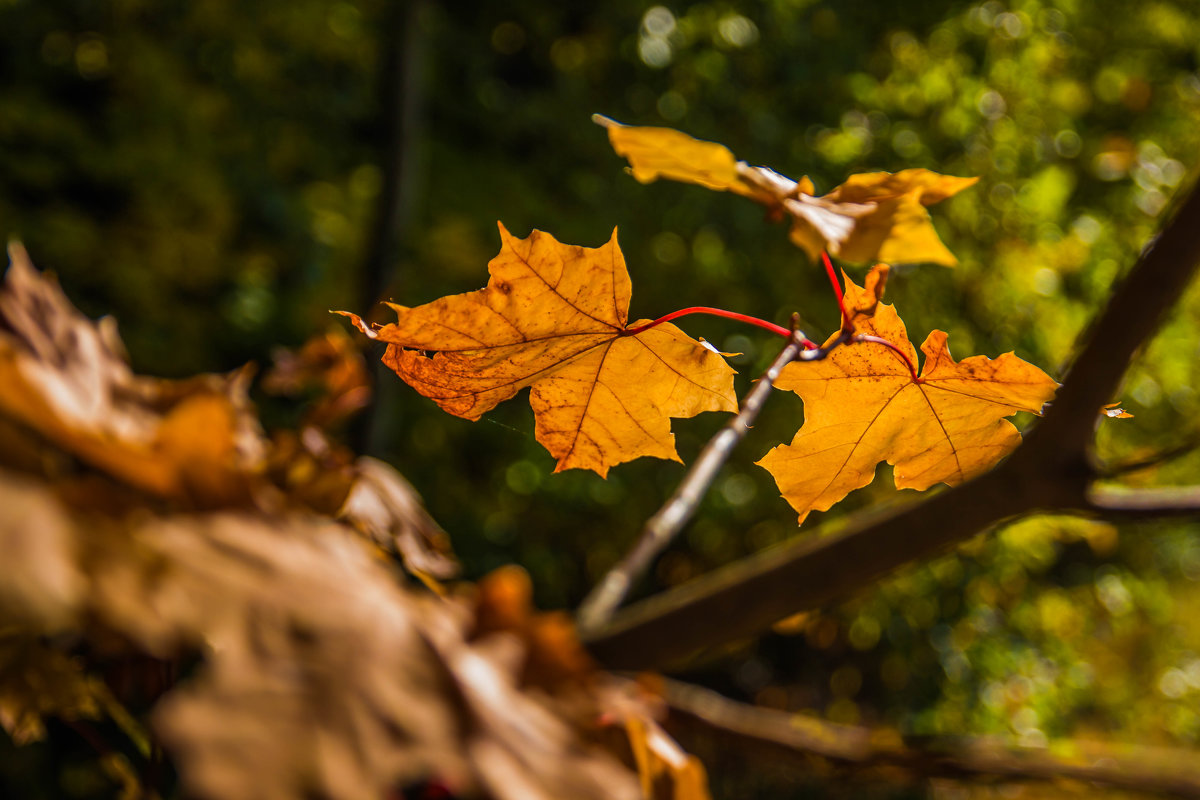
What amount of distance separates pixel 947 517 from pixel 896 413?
11 cm

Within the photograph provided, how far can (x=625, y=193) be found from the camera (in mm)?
2164

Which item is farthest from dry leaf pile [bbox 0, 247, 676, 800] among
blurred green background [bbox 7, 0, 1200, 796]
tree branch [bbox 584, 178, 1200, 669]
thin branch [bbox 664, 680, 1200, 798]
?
blurred green background [bbox 7, 0, 1200, 796]

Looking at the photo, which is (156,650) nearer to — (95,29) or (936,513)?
(936,513)

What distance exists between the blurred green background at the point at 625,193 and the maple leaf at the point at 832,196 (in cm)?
130

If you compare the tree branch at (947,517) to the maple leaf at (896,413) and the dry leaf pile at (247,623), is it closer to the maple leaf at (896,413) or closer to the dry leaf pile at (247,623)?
the maple leaf at (896,413)

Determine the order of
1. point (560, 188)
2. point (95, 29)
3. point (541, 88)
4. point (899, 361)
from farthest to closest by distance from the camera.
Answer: point (541, 88) < point (560, 188) < point (95, 29) < point (899, 361)

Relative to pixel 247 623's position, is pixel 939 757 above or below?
below

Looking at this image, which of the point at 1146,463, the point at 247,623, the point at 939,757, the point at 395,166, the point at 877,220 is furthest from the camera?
the point at 395,166

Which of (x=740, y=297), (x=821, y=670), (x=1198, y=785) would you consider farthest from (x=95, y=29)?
(x=821, y=670)

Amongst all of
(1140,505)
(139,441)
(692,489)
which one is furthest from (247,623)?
(1140,505)

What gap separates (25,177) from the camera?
1.92 meters

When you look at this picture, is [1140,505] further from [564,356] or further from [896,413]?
[564,356]

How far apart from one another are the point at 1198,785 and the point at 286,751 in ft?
2.54

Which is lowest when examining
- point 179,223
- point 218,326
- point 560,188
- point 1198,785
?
point 218,326
